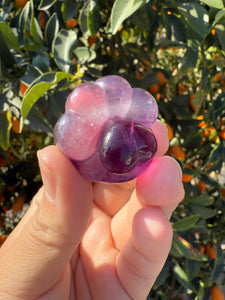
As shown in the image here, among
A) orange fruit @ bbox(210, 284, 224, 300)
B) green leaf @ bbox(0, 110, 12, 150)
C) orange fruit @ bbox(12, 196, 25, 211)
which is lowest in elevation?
orange fruit @ bbox(210, 284, 224, 300)

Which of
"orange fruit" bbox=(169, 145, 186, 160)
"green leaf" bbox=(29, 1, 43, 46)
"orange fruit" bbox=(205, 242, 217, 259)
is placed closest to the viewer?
"green leaf" bbox=(29, 1, 43, 46)

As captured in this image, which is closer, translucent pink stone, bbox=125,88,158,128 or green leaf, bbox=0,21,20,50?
translucent pink stone, bbox=125,88,158,128

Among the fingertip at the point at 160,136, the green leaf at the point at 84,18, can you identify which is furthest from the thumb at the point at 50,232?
the green leaf at the point at 84,18

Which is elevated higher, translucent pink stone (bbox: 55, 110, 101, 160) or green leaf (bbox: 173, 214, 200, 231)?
translucent pink stone (bbox: 55, 110, 101, 160)

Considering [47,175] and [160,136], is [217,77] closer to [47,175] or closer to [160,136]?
[160,136]

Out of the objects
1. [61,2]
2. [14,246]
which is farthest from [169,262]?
[61,2]

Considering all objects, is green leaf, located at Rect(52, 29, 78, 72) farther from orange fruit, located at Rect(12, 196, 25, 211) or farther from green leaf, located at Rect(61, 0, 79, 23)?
orange fruit, located at Rect(12, 196, 25, 211)

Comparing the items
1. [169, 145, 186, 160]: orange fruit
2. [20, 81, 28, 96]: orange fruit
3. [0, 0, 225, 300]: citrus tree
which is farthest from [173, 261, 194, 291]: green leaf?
[20, 81, 28, 96]: orange fruit
